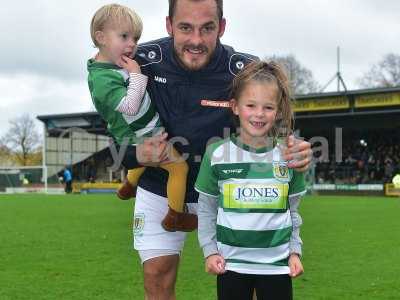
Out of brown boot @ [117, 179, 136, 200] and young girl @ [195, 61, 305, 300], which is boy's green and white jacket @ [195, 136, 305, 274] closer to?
young girl @ [195, 61, 305, 300]

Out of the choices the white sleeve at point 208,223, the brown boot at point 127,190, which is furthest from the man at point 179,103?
the white sleeve at point 208,223

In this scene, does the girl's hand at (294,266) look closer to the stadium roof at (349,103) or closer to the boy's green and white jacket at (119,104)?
the boy's green and white jacket at (119,104)

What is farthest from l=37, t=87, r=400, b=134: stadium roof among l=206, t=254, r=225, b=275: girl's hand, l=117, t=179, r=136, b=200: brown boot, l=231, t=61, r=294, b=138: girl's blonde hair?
l=206, t=254, r=225, b=275: girl's hand

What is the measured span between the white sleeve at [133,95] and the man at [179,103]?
0.60ft

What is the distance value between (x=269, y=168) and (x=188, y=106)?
0.77 metres

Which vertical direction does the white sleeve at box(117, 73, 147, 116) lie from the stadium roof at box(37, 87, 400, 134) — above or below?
below

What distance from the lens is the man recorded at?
354cm

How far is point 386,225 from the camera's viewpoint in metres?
13.3

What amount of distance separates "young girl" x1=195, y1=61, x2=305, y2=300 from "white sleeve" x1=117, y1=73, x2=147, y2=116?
57 cm

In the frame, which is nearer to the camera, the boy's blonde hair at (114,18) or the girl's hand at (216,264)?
the girl's hand at (216,264)

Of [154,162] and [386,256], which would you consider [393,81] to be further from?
[154,162]

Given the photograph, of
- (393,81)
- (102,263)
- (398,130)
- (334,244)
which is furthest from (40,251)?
(393,81)

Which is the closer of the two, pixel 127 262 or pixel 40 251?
pixel 127 262

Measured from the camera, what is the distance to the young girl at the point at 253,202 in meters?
3.21
